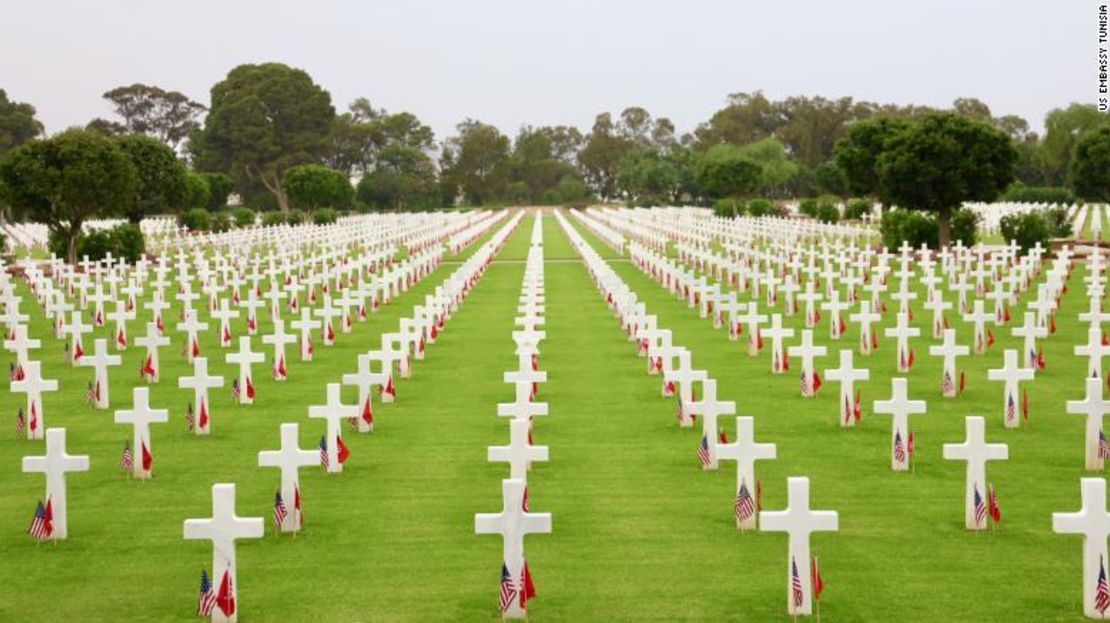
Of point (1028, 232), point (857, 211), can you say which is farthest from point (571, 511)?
point (857, 211)

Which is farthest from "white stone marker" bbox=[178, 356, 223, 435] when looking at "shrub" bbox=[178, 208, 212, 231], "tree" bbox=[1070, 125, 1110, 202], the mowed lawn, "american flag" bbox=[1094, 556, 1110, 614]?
"shrub" bbox=[178, 208, 212, 231]

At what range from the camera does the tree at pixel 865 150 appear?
61812 millimetres

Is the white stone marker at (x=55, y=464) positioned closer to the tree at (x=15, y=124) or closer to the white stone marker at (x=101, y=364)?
the white stone marker at (x=101, y=364)

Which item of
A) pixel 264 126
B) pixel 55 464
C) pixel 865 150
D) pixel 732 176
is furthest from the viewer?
pixel 264 126

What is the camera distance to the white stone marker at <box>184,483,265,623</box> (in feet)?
31.5

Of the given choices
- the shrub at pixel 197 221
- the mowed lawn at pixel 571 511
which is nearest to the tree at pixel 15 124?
the shrub at pixel 197 221

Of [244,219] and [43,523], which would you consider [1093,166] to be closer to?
[43,523]

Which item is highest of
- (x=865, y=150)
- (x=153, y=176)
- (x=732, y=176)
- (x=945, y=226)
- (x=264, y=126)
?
(x=264, y=126)

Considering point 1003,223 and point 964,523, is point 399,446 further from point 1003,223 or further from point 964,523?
point 1003,223

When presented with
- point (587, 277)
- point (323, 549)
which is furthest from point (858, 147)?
point (323, 549)

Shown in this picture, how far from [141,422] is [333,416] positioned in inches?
63.9

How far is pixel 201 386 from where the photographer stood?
16.4 m

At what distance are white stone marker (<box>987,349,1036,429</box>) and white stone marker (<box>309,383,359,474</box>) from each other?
6.34 metres

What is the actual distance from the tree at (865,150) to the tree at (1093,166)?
8183mm
